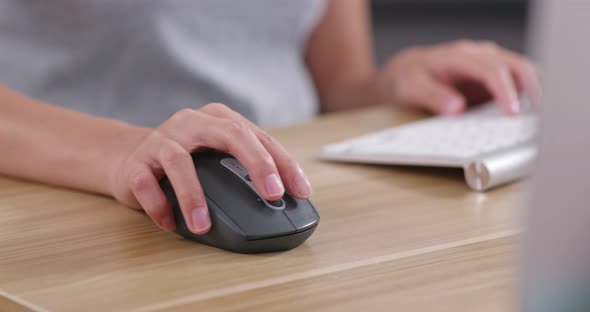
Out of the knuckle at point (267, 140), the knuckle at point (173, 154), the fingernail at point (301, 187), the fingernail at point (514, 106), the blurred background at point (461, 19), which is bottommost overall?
the blurred background at point (461, 19)

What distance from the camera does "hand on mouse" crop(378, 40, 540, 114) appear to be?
2.84 feet

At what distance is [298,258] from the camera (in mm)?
457

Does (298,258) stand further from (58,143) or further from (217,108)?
(58,143)

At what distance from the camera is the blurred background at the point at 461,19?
1800 mm

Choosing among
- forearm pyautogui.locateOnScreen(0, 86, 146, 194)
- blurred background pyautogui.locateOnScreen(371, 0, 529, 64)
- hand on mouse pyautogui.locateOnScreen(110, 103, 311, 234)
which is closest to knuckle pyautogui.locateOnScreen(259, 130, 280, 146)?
hand on mouse pyautogui.locateOnScreen(110, 103, 311, 234)

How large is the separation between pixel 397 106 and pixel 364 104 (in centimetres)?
18

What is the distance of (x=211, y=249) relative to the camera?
477 mm

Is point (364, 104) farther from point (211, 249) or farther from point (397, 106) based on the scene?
point (211, 249)

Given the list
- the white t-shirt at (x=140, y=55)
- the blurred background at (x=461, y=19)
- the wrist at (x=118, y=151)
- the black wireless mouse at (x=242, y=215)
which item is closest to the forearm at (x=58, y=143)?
the wrist at (x=118, y=151)

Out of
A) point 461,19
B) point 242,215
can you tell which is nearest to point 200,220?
point 242,215

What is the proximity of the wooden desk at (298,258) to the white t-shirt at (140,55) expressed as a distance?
0.99 ft

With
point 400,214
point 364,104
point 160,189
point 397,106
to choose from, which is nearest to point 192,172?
point 160,189

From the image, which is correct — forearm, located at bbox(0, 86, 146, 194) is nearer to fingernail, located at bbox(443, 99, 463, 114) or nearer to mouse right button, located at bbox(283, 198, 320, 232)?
mouse right button, located at bbox(283, 198, 320, 232)

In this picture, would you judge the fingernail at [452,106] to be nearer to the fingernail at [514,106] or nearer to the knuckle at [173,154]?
the fingernail at [514,106]
